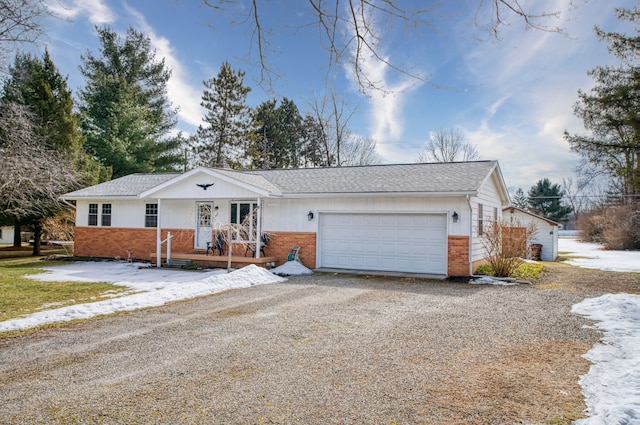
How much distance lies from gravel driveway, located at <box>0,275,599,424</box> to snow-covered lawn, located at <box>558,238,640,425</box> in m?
0.17

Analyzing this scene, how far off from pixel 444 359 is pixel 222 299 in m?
5.88

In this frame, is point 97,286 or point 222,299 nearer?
point 222,299

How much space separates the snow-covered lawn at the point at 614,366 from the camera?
364cm

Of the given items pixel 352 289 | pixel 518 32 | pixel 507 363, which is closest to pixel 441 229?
pixel 352 289

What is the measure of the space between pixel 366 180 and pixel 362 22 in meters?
11.8

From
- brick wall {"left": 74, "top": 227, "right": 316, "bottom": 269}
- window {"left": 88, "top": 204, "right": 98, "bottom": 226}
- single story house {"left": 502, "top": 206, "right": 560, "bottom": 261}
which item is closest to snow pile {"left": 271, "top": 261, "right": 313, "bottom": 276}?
brick wall {"left": 74, "top": 227, "right": 316, "bottom": 269}

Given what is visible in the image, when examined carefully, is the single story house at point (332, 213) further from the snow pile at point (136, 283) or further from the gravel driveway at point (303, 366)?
the gravel driveway at point (303, 366)

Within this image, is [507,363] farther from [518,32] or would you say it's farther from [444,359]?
[518,32]

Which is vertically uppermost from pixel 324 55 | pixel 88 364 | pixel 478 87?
pixel 324 55

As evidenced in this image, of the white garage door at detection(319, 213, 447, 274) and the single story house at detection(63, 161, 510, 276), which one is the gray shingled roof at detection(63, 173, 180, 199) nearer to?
the single story house at detection(63, 161, 510, 276)

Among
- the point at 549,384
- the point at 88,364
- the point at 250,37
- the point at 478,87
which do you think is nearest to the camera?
the point at 478,87

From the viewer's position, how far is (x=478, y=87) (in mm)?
3885

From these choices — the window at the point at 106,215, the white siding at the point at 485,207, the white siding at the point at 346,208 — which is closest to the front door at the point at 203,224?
the white siding at the point at 346,208

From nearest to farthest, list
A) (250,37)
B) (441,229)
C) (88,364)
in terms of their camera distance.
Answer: (250,37)
(88,364)
(441,229)
